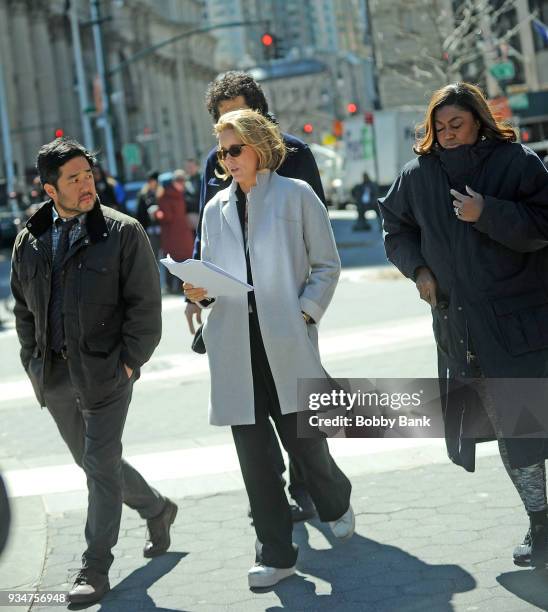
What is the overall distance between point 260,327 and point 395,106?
60760 millimetres

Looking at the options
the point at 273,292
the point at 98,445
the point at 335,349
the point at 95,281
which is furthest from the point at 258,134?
the point at 335,349

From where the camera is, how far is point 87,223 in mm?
5383

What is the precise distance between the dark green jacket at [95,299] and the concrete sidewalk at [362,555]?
86 centimetres

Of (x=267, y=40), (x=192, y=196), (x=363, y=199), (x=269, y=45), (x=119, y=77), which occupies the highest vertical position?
(x=119, y=77)

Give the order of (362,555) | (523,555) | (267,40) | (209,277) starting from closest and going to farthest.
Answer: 1. (209,277)
2. (523,555)
3. (362,555)
4. (267,40)

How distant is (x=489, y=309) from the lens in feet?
16.2

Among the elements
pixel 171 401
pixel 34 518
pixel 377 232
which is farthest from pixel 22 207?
pixel 34 518

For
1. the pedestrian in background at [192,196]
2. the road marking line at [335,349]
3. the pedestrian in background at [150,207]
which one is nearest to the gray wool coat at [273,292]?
the road marking line at [335,349]

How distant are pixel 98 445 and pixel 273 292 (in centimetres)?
97

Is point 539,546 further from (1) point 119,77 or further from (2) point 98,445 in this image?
(1) point 119,77

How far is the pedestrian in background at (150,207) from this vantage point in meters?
19.7

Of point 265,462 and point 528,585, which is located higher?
point 265,462

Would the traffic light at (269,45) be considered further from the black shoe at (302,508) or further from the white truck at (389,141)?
the black shoe at (302,508)

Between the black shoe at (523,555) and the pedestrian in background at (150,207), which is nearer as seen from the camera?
the black shoe at (523,555)
